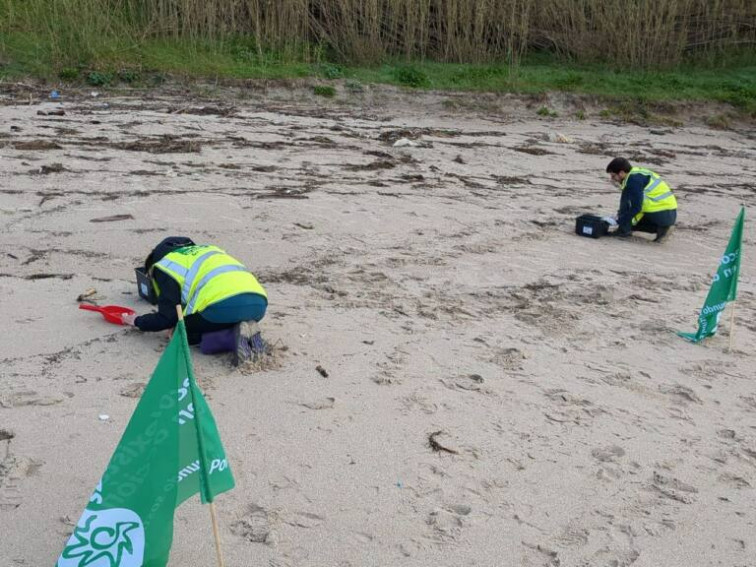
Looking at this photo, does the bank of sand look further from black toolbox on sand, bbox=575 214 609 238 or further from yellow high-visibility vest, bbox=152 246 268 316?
yellow high-visibility vest, bbox=152 246 268 316

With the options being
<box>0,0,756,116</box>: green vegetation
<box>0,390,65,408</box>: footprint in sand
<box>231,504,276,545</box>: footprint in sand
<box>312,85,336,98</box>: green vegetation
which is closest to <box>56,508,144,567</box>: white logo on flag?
<box>231,504,276,545</box>: footprint in sand

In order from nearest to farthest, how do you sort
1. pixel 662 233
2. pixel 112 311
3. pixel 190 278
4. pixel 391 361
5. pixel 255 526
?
pixel 255 526
pixel 190 278
pixel 391 361
pixel 112 311
pixel 662 233

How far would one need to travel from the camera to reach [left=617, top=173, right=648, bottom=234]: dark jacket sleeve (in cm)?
826

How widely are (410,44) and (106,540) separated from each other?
13.7m

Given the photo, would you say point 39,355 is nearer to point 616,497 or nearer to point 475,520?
point 475,520

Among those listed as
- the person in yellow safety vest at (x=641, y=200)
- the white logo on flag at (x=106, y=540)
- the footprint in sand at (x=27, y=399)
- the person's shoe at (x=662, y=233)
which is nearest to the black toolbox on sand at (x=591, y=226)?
the person in yellow safety vest at (x=641, y=200)

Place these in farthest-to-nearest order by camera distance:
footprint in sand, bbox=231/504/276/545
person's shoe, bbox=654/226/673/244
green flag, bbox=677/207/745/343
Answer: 1. person's shoe, bbox=654/226/673/244
2. green flag, bbox=677/207/745/343
3. footprint in sand, bbox=231/504/276/545

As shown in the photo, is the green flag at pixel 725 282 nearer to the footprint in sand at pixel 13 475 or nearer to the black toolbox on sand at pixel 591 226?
the black toolbox on sand at pixel 591 226

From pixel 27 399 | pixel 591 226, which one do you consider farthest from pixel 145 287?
pixel 591 226

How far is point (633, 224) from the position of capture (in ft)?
27.7

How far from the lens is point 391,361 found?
495cm

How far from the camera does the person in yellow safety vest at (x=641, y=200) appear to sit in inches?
325

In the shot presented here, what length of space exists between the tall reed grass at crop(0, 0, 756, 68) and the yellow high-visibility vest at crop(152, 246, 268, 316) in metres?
9.69

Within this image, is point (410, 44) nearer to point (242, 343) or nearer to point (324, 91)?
point (324, 91)
